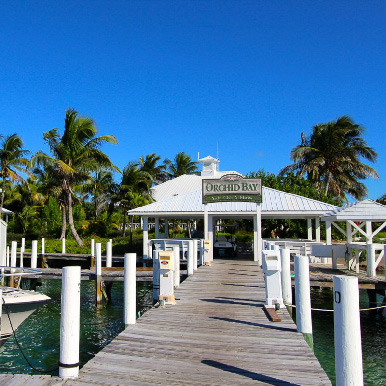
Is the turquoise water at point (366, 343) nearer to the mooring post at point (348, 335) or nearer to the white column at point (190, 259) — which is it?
the white column at point (190, 259)

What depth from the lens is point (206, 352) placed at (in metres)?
5.74

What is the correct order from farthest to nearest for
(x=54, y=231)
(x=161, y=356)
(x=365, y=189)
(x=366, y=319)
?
1. (x=365, y=189)
2. (x=54, y=231)
3. (x=366, y=319)
4. (x=161, y=356)

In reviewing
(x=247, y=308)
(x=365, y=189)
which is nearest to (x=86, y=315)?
(x=247, y=308)

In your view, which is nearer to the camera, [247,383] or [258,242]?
[247,383]

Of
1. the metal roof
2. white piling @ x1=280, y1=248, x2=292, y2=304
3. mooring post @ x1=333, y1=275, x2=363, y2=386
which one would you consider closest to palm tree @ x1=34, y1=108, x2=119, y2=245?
the metal roof

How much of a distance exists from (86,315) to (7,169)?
20.6m

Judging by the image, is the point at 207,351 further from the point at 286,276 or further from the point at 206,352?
the point at 286,276

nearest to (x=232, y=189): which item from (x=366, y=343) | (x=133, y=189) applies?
(x=366, y=343)

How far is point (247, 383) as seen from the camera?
462 centimetres

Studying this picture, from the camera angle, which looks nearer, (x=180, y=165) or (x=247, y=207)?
(x=247, y=207)

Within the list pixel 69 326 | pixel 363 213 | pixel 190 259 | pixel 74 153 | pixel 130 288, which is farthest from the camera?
pixel 74 153

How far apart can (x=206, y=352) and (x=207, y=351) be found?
0.04 meters

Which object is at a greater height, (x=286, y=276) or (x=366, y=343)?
(x=286, y=276)

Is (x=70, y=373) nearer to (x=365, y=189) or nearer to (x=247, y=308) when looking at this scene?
(x=247, y=308)
